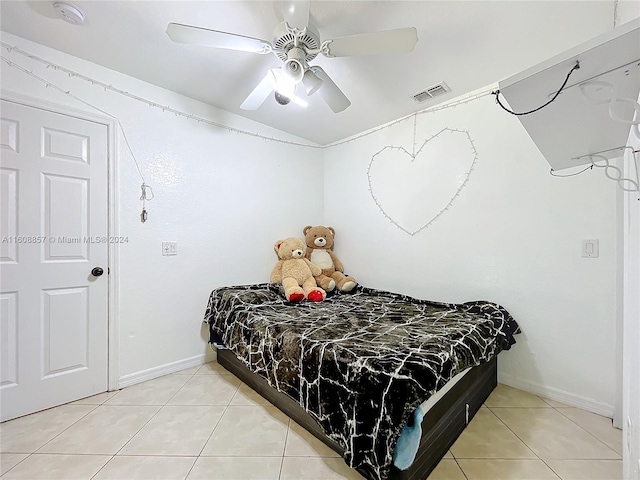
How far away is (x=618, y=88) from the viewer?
2.23 feet

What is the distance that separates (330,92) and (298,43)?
352mm

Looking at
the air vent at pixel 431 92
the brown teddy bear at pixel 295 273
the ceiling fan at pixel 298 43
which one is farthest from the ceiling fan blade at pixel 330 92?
the brown teddy bear at pixel 295 273

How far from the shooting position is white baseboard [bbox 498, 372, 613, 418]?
1.74 metres

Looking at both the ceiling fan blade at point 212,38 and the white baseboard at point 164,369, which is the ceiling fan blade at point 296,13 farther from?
the white baseboard at point 164,369

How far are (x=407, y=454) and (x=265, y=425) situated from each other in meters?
0.92

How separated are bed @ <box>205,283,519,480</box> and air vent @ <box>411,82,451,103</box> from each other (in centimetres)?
171

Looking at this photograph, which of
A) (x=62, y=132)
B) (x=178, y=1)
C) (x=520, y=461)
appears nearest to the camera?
(x=520, y=461)

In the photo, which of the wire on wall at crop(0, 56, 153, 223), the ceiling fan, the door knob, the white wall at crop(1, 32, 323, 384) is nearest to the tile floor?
the white wall at crop(1, 32, 323, 384)

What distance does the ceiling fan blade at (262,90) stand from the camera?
1.67 m

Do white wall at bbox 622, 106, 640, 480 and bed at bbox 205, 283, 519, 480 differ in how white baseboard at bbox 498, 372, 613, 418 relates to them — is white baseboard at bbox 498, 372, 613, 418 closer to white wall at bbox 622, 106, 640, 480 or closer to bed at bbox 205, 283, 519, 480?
bed at bbox 205, 283, 519, 480

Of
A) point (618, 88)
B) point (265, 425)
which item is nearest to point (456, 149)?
point (618, 88)

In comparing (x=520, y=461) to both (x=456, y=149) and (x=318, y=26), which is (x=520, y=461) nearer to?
(x=456, y=149)

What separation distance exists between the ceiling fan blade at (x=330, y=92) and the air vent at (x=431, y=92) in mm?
825

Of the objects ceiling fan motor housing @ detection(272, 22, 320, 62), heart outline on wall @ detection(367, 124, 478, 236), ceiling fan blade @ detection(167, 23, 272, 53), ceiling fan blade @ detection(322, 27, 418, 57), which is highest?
ceiling fan motor housing @ detection(272, 22, 320, 62)
